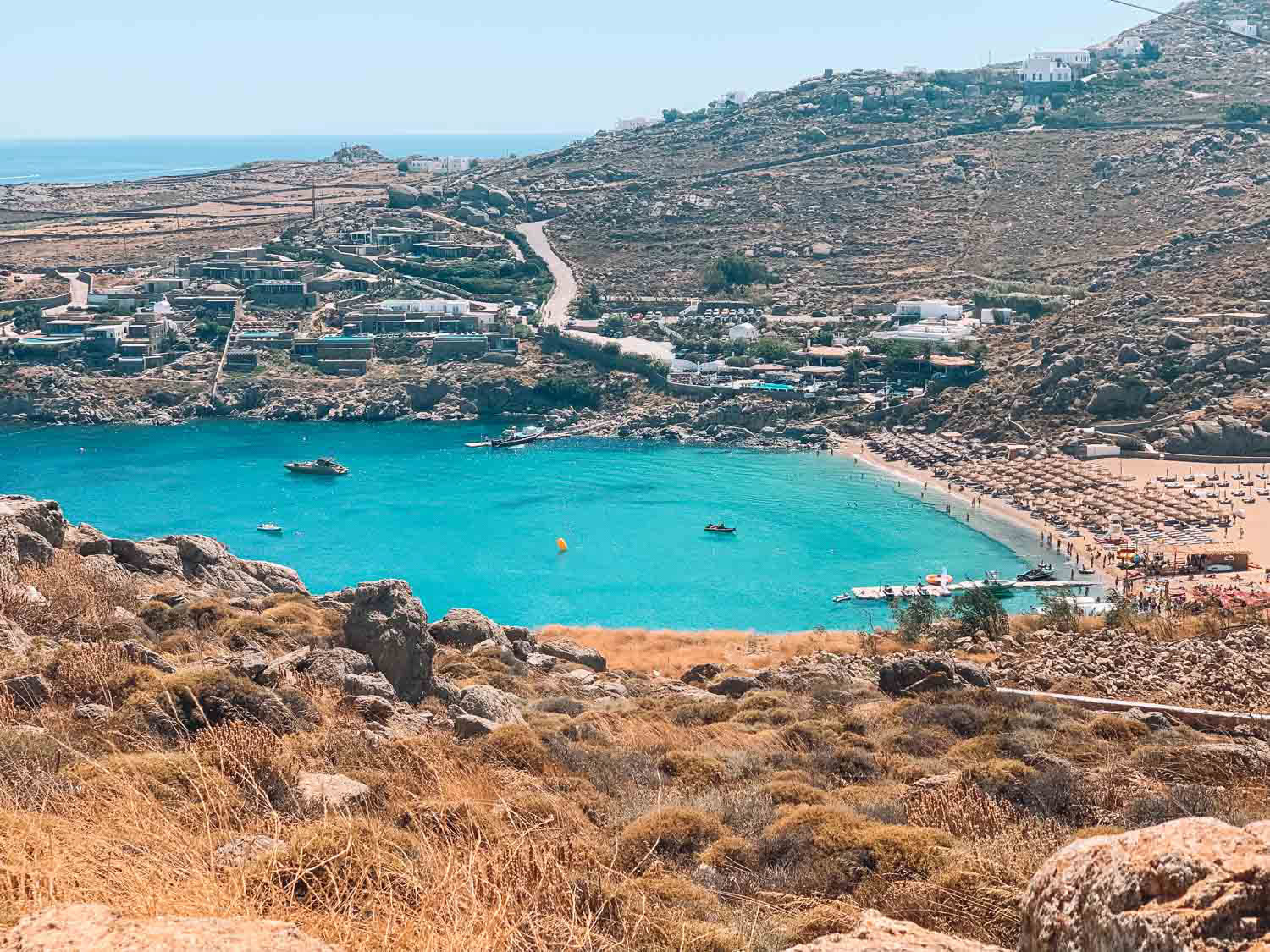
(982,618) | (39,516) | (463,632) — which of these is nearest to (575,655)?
(463,632)

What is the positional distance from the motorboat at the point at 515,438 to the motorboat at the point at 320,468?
5.97m

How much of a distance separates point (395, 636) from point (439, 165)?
110 meters

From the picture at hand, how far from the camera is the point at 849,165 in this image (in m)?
80.8

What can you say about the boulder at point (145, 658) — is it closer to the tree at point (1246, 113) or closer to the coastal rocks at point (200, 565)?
the coastal rocks at point (200, 565)

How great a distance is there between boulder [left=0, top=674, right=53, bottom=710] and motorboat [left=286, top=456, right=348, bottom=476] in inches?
1502

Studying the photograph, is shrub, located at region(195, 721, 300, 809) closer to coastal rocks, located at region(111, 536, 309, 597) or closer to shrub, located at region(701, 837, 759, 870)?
shrub, located at region(701, 837, 759, 870)

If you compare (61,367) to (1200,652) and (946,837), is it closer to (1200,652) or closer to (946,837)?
(1200,652)

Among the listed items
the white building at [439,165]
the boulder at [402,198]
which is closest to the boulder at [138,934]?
the boulder at [402,198]

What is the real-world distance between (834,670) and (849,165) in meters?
71.0

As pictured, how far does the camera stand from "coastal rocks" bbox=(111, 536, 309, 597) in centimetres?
1386

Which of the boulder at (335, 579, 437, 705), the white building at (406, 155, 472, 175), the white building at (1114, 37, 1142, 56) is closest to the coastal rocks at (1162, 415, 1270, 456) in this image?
the boulder at (335, 579, 437, 705)

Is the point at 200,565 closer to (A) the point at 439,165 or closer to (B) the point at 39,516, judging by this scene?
(B) the point at 39,516

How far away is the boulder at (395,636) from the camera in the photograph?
1021 cm

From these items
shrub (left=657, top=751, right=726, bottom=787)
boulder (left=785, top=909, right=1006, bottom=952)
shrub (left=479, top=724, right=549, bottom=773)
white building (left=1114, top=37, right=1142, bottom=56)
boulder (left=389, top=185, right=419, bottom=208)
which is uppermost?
white building (left=1114, top=37, right=1142, bottom=56)
